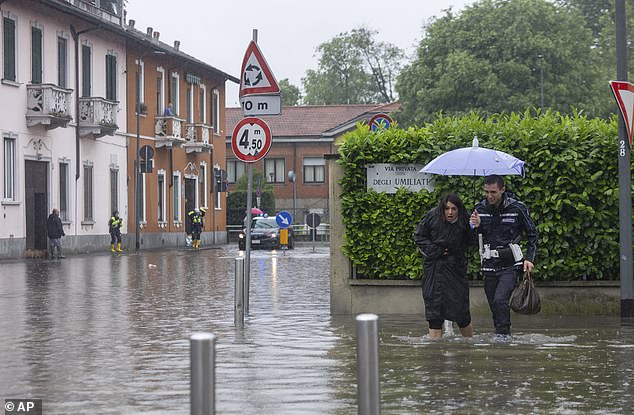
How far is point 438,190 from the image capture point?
16109 mm

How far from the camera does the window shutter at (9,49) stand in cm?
4041

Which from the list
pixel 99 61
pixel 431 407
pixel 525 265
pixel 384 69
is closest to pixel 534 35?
pixel 99 61

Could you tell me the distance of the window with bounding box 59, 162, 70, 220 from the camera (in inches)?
1773

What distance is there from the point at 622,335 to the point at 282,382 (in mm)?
5111

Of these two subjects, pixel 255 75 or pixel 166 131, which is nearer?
pixel 255 75

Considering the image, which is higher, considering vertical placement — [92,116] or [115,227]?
[92,116]

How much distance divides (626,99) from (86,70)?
114 feet

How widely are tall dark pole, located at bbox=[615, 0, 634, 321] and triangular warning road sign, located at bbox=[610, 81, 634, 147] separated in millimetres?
81

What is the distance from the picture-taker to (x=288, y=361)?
11375mm

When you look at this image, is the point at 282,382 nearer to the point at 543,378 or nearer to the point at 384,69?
the point at 543,378

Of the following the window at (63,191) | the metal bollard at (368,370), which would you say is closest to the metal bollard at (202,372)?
the metal bollard at (368,370)

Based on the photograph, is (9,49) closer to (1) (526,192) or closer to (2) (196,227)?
(2) (196,227)

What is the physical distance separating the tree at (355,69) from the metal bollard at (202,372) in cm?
10626

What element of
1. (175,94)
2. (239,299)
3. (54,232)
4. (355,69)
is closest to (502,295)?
(239,299)
